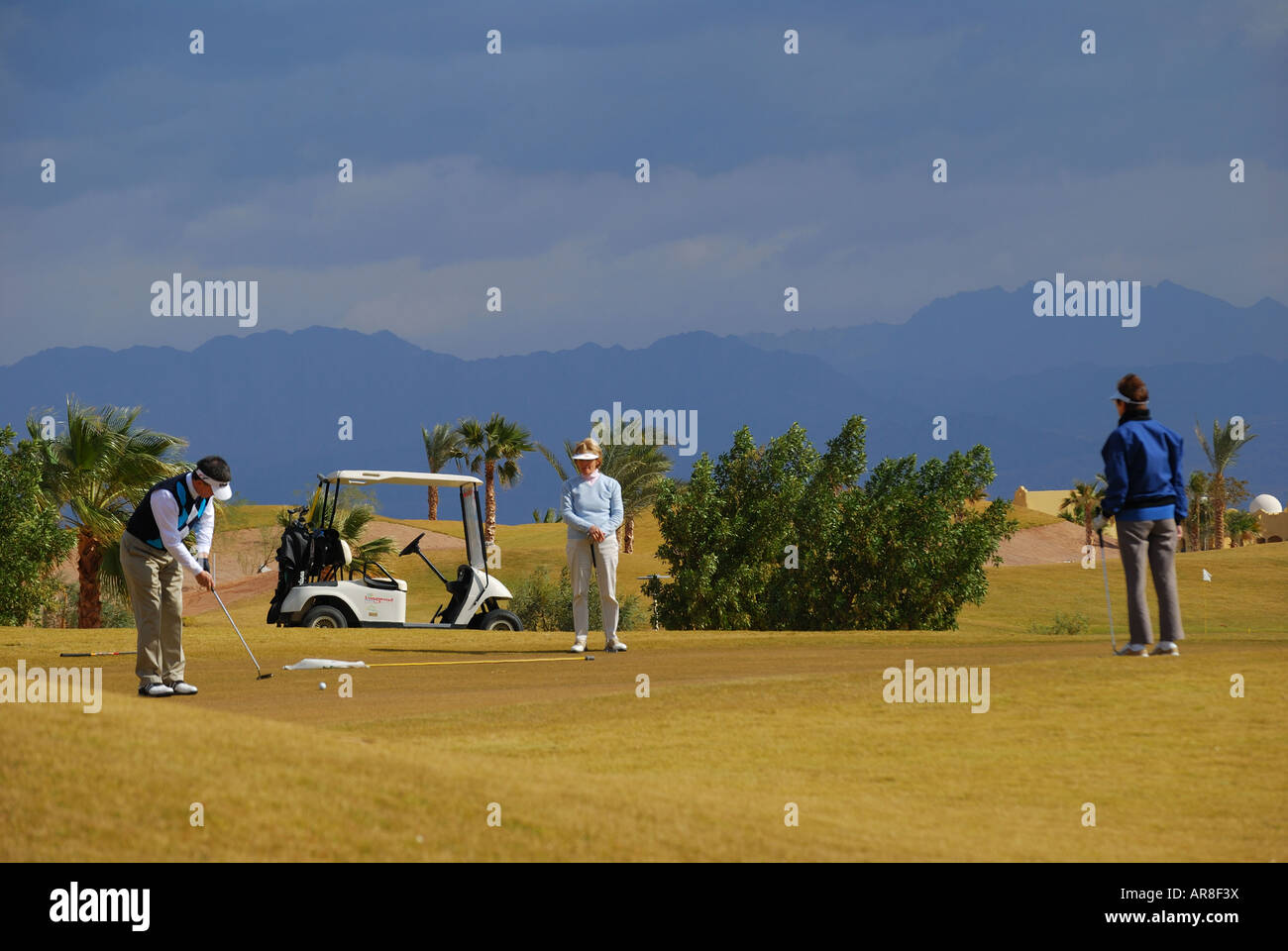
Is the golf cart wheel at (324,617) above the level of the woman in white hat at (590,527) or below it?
below

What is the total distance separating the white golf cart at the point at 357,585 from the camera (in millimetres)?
20328

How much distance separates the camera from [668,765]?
820 centimetres

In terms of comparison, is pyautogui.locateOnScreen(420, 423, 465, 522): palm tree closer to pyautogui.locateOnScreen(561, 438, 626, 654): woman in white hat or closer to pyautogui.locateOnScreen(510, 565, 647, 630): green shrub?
pyautogui.locateOnScreen(510, 565, 647, 630): green shrub

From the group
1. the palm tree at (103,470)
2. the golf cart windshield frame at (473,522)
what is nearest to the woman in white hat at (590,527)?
the golf cart windshield frame at (473,522)

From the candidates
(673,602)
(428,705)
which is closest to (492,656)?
(428,705)

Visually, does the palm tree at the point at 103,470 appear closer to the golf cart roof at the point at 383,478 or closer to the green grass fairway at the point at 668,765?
the golf cart roof at the point at 383,478

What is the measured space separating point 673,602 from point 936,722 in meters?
27.6

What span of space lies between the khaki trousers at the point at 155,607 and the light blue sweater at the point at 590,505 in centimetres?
477

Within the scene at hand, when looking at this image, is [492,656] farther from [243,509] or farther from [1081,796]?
[243,509]

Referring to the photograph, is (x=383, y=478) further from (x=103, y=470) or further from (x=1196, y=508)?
(x=1196, y=508)

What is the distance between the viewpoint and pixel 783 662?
1422cm

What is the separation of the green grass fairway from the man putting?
578 mm
